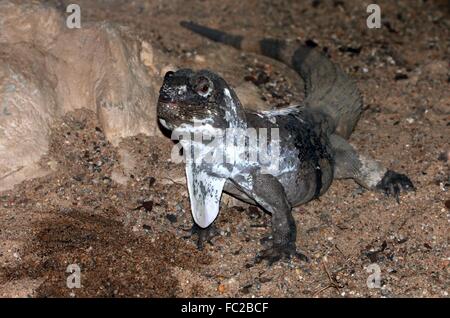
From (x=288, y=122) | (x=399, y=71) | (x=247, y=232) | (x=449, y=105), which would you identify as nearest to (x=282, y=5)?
(x=399, y=71)

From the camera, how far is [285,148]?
5.86 metres

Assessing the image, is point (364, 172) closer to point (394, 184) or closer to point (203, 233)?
point (394, 184)

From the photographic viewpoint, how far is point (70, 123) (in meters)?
6.27

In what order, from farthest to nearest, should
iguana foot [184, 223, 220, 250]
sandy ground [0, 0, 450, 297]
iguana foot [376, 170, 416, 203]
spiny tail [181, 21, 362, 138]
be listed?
spiny tail [181, 21, 362, 138], iguana foot [376, 170, 416, 203], iguana foot [184, 223, 220, 250], sandy ground [0, 0, 450, 297]

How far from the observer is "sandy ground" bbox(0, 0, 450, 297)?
5234 millimetres

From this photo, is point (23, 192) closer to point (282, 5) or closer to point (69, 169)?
point (69, 169)

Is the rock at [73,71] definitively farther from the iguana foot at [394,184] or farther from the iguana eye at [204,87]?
the iguana foot at [394,184]

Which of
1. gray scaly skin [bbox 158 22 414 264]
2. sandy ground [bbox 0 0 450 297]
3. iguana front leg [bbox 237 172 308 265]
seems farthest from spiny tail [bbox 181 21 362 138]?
iguana front leg [bbox 237 172 308 265]

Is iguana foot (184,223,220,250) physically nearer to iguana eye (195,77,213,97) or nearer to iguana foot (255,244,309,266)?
iguana foot (255,244,309,266)

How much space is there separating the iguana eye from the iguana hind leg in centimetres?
159

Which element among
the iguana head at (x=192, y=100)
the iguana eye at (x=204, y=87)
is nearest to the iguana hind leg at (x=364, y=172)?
the iguana head at (x=192, y=100)

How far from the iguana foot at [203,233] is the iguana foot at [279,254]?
0.43 m

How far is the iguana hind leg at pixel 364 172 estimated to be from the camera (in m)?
6.35

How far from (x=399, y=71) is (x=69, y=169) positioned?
12.6 feet
